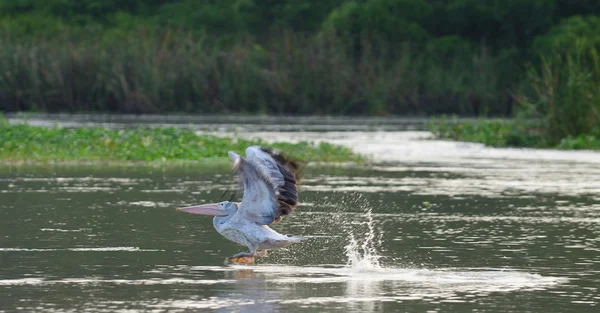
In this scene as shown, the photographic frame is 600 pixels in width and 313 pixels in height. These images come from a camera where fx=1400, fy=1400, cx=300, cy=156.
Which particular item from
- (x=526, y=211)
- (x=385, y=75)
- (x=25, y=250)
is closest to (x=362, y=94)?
(x=385, y=75)

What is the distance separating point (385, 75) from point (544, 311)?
39451 mm

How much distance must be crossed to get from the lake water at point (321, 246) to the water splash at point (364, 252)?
0.08ft

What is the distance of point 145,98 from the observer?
45.0m

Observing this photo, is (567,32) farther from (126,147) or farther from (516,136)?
(126,147)

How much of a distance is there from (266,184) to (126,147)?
1537 centimetres

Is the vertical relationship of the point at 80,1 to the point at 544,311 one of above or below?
above

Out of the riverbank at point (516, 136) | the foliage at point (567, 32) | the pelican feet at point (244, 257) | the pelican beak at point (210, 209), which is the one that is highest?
the foliage at point (567, 32)

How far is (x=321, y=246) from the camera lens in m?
12.9

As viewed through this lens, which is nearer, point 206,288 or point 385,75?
point 206,288

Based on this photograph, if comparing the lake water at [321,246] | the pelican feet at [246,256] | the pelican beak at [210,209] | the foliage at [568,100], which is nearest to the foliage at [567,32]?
the foliage at [568,100]

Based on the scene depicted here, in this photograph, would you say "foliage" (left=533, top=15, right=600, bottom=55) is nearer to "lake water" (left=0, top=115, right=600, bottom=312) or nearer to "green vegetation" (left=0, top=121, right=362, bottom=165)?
"green vegetation" (left=0, top=121, right=362, bottom=165)

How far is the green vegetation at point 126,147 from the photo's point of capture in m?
24.8

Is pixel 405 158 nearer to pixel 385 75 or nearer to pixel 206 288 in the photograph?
pixel 206 288

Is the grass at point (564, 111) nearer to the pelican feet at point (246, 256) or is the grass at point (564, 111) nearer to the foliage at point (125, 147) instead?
the foliage at point (125, 147)
